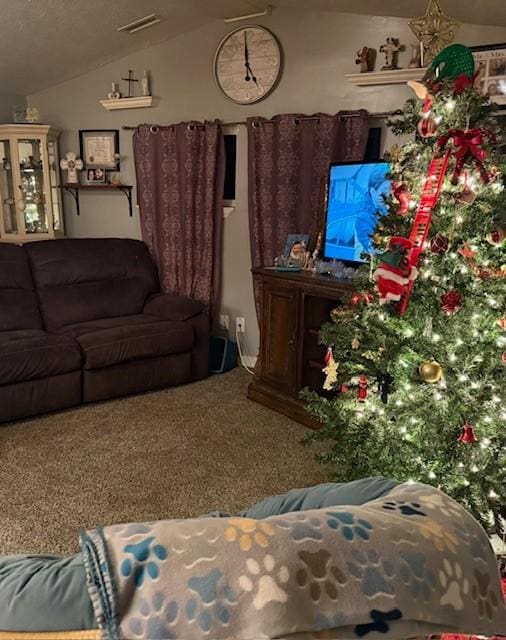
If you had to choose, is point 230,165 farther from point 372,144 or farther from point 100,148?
point 100,148

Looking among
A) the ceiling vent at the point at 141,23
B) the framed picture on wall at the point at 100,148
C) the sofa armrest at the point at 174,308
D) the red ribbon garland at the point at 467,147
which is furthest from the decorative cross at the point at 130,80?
the red ribbon garland at the point at 467,147

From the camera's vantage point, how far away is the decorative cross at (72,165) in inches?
179

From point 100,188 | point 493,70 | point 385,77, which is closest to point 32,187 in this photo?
point 100,188

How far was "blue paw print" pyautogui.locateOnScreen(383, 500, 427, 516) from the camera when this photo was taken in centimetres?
82

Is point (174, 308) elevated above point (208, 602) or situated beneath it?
situated beneath

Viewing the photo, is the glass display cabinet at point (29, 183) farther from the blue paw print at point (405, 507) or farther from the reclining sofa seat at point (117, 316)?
the blue paw print at point (405, 507)

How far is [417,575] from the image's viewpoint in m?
0.71

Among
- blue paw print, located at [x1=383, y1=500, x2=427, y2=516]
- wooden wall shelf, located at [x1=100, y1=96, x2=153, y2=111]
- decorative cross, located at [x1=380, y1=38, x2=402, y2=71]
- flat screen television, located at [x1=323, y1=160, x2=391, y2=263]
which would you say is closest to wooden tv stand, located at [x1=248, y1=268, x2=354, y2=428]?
flat screen television, located at [x1=323, y1=160, x2=391, y2=263]

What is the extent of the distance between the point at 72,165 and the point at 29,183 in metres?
0.40

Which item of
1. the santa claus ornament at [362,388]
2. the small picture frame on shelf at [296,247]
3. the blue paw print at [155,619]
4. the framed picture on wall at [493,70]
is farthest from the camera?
A: the small picture frame on shelf at [296,247]

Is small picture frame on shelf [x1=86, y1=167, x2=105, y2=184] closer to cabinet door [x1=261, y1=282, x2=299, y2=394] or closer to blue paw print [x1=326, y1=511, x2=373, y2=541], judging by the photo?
cabinet door [x1=261, y1=282, x2=299, y2=394]

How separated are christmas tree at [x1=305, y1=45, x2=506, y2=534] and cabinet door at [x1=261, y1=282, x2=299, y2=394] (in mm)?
1304

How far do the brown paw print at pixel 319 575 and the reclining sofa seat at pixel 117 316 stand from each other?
2841 millimetres

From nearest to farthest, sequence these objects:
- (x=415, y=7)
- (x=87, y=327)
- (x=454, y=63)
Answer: (x=454, y=63), (x=415, y=7), (x=87, y=327)
